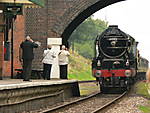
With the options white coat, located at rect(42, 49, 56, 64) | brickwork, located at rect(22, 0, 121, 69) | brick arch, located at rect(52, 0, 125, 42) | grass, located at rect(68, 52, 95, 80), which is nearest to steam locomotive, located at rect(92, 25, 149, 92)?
brick arch, located at rect(52, 0, 125, 42)

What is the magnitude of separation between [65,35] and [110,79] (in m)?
3.84

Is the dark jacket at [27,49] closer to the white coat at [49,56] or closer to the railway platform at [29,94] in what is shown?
the railway platform at [29,94]

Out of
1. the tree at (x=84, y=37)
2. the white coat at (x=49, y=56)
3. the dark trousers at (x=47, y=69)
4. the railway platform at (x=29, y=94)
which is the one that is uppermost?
the tree at (x=84, y=37)

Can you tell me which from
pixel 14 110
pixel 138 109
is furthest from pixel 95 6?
pixel 14 110

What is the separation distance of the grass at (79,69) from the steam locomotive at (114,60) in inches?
1051

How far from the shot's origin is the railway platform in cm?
1066

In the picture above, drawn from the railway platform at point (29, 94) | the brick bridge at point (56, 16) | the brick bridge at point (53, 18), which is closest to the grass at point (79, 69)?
the brick bridge at point (53, 18)

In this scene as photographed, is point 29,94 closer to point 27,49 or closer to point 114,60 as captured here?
point 27,49

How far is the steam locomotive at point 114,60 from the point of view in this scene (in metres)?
20.4

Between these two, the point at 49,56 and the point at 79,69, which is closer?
the point at 49,56

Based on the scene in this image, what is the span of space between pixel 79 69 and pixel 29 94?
44.4 m

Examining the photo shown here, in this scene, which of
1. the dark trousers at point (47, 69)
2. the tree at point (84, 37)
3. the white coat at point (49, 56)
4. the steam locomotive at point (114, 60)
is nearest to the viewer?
the white coat at point (49, 56)

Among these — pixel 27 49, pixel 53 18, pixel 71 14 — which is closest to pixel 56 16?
pixel 53 18

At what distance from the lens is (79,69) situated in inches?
2222
